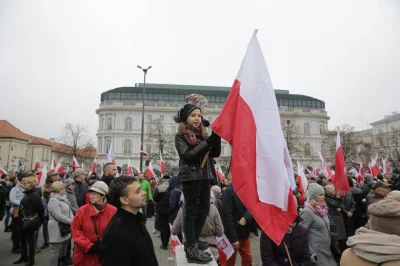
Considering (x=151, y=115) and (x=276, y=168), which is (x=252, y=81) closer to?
(x=276, y=168)

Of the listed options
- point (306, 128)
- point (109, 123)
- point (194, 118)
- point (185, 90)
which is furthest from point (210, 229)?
point (306, 128)

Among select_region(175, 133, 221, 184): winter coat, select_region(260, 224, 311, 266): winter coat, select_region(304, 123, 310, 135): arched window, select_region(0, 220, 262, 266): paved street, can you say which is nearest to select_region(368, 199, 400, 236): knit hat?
select_region(175, 133, 221, 184): winter coat

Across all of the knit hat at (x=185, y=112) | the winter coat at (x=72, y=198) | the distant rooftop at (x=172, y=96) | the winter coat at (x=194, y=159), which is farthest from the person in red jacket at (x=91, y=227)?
the distant rooftop at (x=172, y=96)

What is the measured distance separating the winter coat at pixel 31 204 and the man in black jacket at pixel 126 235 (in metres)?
4.90

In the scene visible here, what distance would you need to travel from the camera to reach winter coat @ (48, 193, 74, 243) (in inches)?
220

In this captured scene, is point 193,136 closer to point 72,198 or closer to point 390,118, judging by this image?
point 72,198

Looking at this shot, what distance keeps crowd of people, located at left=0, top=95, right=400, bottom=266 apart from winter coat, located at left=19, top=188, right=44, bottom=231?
2cm

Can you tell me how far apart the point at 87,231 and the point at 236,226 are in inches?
115

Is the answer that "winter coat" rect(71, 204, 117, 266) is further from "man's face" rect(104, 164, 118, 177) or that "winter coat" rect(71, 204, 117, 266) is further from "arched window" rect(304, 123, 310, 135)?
"arched window" rect(304, 123, 310, 135)

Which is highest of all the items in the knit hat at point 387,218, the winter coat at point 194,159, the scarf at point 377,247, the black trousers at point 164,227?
the winter coat at point 194,159

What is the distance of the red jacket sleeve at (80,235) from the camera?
12.9 ft

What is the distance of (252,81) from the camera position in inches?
122

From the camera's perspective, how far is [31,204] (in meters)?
6.59

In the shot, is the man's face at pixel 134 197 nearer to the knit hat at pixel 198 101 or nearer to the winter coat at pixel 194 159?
the winter coat at pixel 194 159
